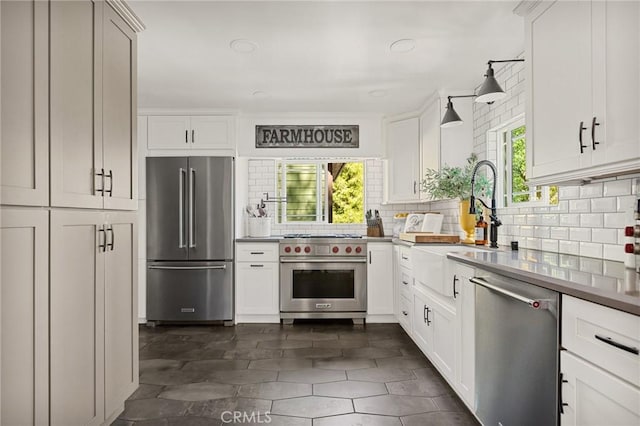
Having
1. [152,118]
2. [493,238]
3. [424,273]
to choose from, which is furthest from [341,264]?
[152,118]

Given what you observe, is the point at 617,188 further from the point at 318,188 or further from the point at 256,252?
the point at 318,188

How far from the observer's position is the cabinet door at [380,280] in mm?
4293

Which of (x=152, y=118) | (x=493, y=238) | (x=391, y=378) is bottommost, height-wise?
(x=391, y=378)

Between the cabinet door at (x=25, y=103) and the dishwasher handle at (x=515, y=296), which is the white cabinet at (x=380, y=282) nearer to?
the dishwasher handle at (x=515, y=296)

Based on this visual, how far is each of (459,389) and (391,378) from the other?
22.5 inches

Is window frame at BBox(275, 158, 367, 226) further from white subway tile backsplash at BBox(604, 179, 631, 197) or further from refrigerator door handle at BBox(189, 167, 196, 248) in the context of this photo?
white subway tile backsplash at BBox(604, 179, 631, 197)

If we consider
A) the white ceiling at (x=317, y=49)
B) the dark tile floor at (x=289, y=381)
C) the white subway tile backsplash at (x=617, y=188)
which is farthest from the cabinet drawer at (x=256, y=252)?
the white subway tile backsplash at (x=617, y=188)

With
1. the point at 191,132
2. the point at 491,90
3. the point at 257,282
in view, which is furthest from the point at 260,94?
the point at 491,90

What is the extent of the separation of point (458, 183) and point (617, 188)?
1454 mm

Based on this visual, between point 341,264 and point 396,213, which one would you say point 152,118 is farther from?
point 396,213

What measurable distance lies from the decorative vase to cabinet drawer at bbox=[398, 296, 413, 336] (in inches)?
30.2

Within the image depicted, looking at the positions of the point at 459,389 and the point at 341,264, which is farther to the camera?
the point at 341,264

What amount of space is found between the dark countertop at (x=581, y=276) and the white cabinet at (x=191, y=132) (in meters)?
3.03

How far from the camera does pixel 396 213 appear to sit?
4.95m
